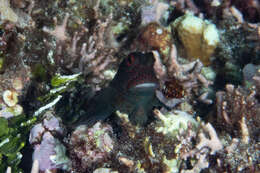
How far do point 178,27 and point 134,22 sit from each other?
74cm

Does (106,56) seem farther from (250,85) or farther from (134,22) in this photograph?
(250,85)

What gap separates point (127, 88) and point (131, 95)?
94 mm

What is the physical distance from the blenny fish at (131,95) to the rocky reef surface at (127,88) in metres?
0.01

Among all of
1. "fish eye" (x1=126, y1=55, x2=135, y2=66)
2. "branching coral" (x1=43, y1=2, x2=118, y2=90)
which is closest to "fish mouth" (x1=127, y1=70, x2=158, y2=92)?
"fish eye" (x1=126, y1=55, x2=135, y2=66)

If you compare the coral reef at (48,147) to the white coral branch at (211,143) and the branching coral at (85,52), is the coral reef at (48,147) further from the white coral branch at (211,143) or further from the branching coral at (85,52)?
the white coral branch at (211,143)

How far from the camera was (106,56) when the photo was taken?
3516mm

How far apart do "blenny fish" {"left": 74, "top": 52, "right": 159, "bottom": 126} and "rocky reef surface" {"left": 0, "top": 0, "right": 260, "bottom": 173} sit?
0.04 ft

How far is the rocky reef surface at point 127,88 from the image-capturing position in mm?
2627

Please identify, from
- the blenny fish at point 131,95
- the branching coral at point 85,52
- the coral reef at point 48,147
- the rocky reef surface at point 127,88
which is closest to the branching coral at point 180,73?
the rocky reef surface at point 127,88

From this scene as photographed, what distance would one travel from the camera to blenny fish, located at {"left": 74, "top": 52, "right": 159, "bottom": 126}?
2.65 meters

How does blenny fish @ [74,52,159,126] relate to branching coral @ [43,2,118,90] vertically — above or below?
below

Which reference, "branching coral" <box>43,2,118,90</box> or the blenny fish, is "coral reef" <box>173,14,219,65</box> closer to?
the blenny fish

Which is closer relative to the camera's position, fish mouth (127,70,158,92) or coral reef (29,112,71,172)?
fish mouth (127,70,158,92)

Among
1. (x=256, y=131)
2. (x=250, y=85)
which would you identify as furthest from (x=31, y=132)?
(x=250, y=85)
